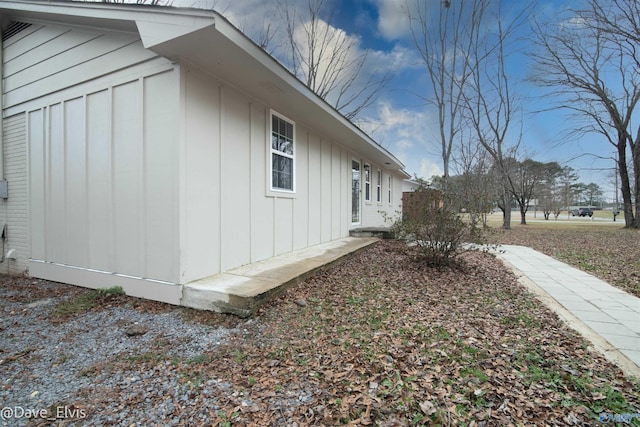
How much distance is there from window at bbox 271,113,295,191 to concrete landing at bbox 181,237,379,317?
4.98 ft

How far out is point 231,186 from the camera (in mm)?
4262

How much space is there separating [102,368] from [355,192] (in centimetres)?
806

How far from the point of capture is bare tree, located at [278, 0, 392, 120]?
11320 mm

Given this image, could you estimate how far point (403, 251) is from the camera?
273 inches

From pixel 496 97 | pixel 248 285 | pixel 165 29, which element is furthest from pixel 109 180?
pixel 496 97

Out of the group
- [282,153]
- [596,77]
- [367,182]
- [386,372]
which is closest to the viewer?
[386,372]

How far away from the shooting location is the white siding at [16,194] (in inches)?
207

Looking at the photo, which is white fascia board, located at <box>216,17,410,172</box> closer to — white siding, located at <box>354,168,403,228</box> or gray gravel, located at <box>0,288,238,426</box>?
gray gravel, located at <box>0,288,238,426</box>

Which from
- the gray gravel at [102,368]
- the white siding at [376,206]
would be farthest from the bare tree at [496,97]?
the gray gravel at [102,368]

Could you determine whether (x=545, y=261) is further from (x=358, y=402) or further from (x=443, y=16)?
(x=443, y=16)

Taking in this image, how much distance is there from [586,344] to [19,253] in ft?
28.0

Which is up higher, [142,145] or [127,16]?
[127,16]

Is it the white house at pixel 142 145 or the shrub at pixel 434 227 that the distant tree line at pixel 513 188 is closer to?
the shrub at pixel 434 227

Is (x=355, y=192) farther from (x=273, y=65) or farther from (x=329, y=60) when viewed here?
(x=329, y=60)
